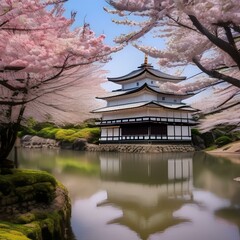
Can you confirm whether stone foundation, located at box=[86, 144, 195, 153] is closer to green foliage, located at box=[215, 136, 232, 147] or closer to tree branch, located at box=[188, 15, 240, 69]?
green foliage, located at box=[215, 136, 232, 147]

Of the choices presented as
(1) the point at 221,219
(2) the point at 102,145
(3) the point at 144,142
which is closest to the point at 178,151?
(3) the point at 144,142

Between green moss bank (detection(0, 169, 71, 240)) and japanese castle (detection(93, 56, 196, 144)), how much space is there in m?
23.3

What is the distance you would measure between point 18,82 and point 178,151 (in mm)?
26410

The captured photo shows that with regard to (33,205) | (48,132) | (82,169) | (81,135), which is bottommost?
(33,205)

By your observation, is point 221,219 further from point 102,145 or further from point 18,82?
point 102,145

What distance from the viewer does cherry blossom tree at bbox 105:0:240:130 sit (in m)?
3.50

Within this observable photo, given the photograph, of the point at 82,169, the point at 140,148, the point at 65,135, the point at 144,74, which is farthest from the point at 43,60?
the point at 65,135

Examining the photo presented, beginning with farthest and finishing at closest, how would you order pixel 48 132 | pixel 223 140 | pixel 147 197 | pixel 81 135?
A: 1. pixel 48 132
2. pixel 81 135
3. pixel 223 140
4. pixel 147 197

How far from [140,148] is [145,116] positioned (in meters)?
3.30

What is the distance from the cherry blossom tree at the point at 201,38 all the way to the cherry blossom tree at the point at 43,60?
65cm

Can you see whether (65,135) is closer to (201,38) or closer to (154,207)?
(154,207)

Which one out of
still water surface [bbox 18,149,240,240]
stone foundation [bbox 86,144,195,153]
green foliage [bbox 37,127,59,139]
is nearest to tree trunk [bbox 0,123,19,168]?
still water surface [bbox 18,149,240,240]

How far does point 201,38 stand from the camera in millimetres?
4434

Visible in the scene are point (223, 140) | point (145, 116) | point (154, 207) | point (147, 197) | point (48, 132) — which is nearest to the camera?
point (154, 207)
